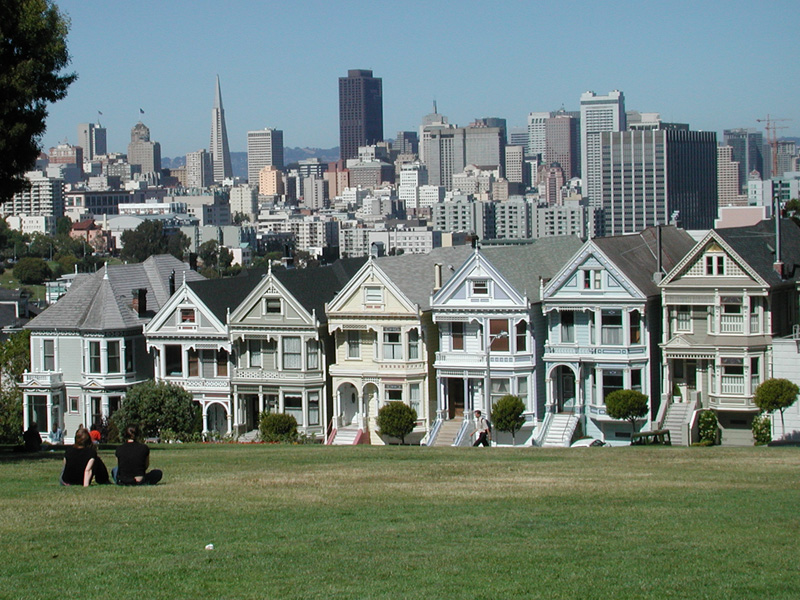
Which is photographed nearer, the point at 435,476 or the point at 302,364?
the point at 435,476

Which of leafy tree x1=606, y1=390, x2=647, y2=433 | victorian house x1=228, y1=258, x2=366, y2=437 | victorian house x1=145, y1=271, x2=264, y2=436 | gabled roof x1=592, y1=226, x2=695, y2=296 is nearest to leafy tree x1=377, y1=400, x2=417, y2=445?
victorian house x1=228, y1=258, x2=366, y2=437

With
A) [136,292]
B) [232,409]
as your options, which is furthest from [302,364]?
[136,292]

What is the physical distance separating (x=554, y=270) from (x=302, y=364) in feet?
32.4

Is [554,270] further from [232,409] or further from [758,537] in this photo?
[758,537]

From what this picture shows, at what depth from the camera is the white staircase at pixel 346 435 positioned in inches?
1768

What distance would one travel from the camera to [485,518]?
1897 centimetres

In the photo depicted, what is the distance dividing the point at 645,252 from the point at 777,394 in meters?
8.31

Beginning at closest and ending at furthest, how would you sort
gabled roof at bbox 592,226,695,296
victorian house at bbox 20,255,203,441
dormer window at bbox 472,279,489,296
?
1. gabled roof at bbox 592,226,695,296
2. dormer window at bbox 472,279,489,296
3. victorian house at bbox 20,255,203,441

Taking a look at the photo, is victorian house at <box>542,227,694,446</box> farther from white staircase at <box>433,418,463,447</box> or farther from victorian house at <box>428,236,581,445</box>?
white staircase at <box>433,418,463,447</box>

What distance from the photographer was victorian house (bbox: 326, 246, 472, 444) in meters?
45.1

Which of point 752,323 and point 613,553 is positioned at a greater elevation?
point 752,323

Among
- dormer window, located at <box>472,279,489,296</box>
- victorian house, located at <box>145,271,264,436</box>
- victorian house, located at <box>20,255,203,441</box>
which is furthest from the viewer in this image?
victorian house, located at <box>20,255,203,441</box>

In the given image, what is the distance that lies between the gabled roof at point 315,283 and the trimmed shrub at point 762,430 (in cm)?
1547

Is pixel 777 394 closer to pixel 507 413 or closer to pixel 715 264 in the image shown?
pixel 715 264
